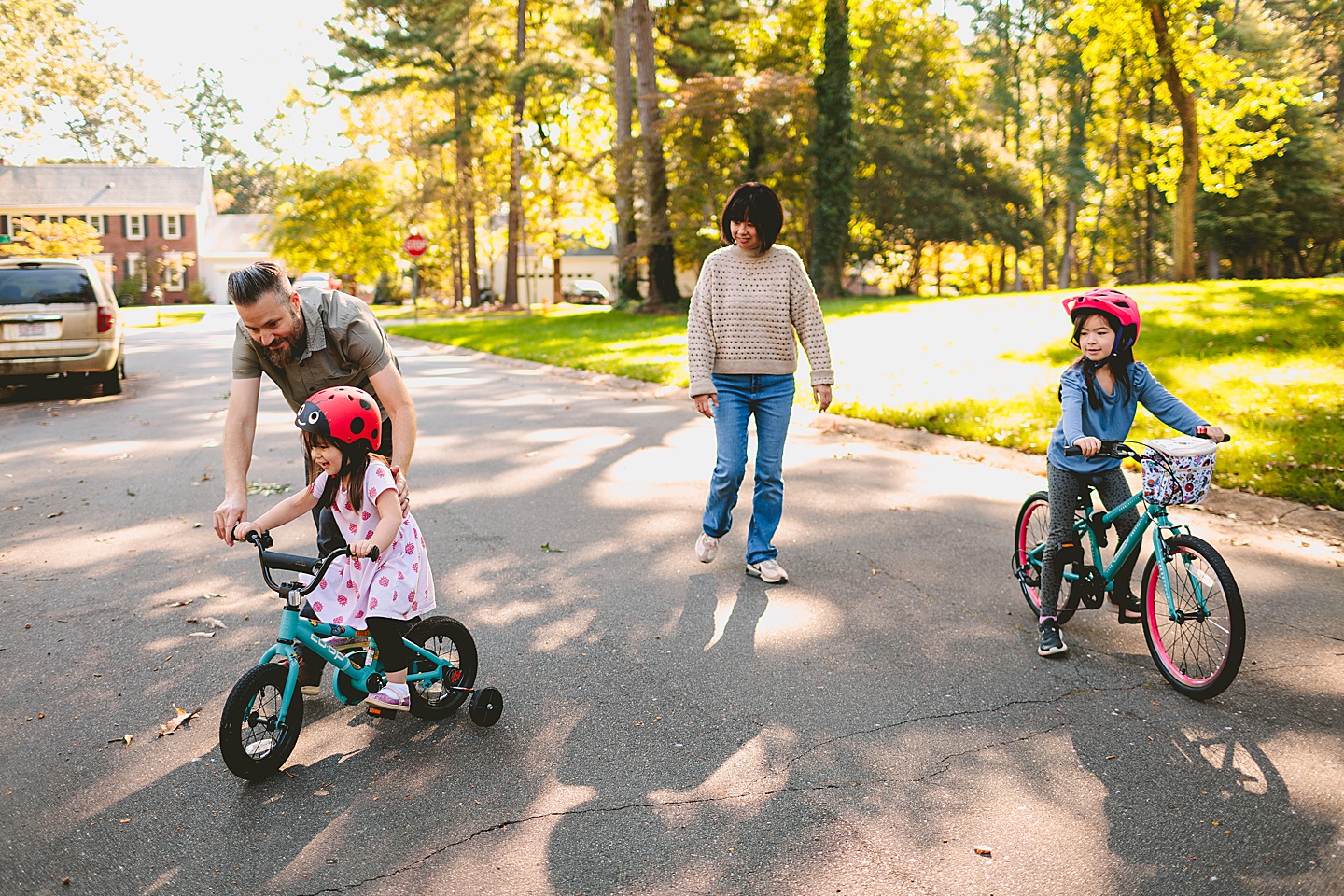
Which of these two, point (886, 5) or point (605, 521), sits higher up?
point (886, 5)

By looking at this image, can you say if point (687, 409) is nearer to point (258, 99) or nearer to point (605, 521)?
point (605, 521)

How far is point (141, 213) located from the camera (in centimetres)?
6956

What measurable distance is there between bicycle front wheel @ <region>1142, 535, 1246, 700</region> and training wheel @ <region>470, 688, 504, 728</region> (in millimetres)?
2657

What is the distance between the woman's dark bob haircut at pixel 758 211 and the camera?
16.9 ft

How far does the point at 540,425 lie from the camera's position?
1070cm

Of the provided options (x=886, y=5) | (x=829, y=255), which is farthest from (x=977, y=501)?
(x=886, y=5)

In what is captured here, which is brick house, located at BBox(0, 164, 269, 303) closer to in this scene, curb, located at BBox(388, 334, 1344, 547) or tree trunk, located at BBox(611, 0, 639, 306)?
tree trunk, located at BBox(611, 0, 639, 306)

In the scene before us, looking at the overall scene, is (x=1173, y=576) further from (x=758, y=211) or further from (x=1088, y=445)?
(x=758, y=211)

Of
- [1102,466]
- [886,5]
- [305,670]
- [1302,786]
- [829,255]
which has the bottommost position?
[1302,786]

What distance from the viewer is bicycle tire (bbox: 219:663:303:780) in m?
3.20

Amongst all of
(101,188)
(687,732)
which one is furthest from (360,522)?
(101,188)

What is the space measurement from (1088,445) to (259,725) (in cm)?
320

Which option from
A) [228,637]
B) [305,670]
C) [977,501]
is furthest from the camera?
[977,501]

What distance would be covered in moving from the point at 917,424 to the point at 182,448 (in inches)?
285
